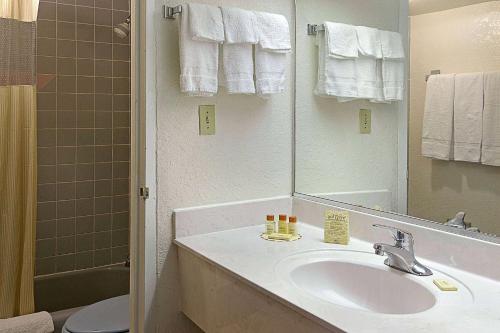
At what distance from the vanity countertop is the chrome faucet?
0.11 ft

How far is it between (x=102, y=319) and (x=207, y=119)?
98cm

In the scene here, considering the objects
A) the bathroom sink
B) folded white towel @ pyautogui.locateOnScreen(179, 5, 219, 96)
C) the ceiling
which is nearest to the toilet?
the bathroom sink

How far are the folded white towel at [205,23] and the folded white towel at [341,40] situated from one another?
504 mm

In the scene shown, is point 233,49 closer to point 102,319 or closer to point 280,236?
point 280,236

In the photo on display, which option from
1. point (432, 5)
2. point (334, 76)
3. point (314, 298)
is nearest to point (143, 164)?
point (314, 298)

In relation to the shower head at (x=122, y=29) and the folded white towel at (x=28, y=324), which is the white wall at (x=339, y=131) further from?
the folded white towel at (x=28, y=324)

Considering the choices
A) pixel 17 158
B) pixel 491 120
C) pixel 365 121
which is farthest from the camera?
pixel 17 158

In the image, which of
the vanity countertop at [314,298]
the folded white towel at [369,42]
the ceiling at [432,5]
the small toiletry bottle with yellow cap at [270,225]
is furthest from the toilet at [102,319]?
the ceiling at [432,5]

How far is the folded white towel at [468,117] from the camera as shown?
126 centimetres

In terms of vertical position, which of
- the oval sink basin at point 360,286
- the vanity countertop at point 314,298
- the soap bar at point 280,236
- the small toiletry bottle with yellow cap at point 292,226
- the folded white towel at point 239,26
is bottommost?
the oval sink basin at point 360,286

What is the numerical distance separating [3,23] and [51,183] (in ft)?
3.09

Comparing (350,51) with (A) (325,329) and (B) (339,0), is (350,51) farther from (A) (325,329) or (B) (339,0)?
(A) (325,329)

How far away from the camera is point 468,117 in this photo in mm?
1292

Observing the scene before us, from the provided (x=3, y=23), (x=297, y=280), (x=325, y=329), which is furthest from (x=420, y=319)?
(x=3, y=23)
